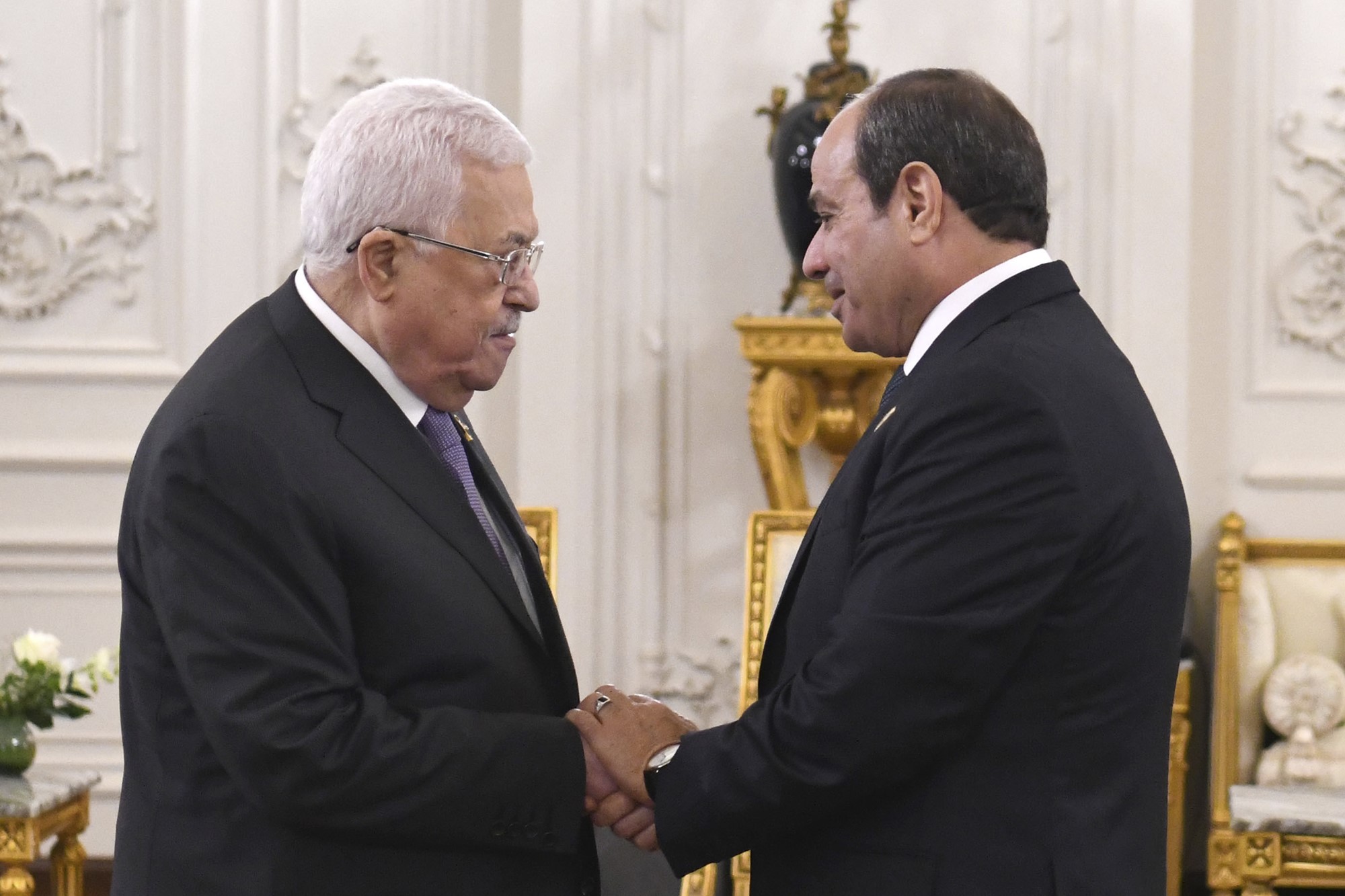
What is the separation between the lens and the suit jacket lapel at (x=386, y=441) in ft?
5.76

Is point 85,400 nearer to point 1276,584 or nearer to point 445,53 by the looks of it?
point 445,53

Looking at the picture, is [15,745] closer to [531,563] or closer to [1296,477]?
[531,563]

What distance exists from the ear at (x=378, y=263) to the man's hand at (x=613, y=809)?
591 millimetres

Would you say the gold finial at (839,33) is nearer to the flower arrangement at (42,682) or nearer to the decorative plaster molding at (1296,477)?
the decorative plaster molding at (1296,477)

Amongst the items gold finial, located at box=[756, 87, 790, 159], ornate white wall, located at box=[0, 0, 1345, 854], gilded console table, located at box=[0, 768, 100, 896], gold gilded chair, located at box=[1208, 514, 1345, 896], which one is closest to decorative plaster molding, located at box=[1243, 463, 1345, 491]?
ornate white wall, located at box=[0, 0, 1345, 854]

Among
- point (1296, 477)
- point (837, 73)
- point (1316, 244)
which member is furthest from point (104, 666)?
point (1316, 244)

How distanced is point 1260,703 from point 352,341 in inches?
118

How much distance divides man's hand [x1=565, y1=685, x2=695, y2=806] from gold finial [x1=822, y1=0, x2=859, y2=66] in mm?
2491

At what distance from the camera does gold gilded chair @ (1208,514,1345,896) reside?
11.3ft

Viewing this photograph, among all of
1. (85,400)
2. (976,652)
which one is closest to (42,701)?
(85,400)

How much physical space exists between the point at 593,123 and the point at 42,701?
2.10 meters

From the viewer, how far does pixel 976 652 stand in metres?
1.63

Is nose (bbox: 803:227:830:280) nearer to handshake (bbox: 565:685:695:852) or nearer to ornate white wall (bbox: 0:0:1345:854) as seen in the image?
handshake (bbox: 565:685:695:852)

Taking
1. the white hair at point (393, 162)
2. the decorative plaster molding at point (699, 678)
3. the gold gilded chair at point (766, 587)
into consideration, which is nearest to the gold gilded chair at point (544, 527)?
the gold gilded chair at point (766, 587)
